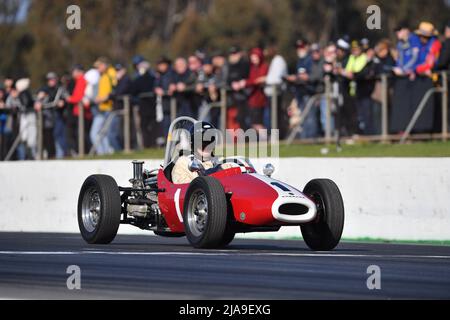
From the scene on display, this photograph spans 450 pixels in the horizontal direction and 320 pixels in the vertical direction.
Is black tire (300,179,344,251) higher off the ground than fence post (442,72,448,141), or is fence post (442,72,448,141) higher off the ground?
fence post (442,72,448,141)

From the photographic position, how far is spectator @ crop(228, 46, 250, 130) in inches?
899

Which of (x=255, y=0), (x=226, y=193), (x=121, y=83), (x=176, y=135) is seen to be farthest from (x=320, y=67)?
(x=255, y=0)

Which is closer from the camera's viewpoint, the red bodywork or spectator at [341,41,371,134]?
the red bodywork

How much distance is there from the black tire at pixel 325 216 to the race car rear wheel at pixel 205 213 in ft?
3.63

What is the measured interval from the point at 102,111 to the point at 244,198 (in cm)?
1285

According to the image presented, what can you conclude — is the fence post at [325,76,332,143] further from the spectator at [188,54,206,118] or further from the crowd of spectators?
the spectator at [188,54,206,118]

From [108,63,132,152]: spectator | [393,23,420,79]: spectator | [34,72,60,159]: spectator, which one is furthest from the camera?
[34,72,60,159]: spectator

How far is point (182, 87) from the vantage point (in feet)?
78.3

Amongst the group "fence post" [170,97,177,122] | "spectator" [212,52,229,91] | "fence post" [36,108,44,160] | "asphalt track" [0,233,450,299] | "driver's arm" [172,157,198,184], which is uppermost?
"spectator" [212,52,229,91]

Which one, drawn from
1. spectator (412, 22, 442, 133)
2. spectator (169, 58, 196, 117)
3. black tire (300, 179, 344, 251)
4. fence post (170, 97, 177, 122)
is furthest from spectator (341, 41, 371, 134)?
black tire (300, 179, 344, 251)

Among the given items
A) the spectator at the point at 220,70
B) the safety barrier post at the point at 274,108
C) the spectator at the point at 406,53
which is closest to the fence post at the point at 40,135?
the spectator at the point at 220,70

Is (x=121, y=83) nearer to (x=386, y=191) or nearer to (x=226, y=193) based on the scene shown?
(x=386, y=191)

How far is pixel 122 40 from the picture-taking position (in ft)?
248

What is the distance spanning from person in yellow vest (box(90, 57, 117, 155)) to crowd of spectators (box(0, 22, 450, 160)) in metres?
0.02
